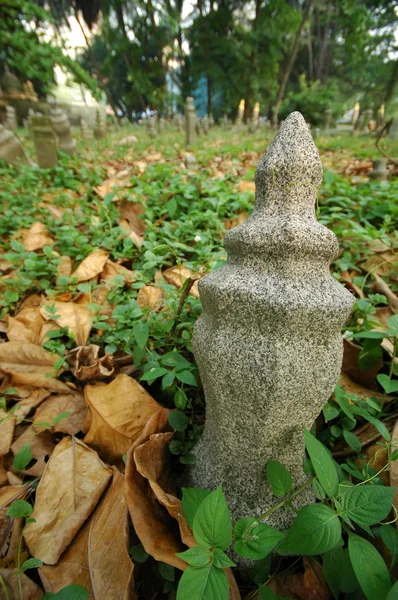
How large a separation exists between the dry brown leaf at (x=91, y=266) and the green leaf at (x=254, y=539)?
144 centimetres

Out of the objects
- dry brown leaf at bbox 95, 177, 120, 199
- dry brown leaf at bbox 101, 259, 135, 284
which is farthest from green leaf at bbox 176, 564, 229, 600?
→ dry brown leaf at bbox 95, 177, 120, 199

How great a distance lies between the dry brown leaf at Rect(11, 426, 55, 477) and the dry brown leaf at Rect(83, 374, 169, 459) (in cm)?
16

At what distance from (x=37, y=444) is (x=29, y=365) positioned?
36 centimetres

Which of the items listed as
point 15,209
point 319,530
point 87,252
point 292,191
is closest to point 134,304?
point 87,252

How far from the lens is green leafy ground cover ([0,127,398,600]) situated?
3.28 feet

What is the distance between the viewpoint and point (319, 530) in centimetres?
61

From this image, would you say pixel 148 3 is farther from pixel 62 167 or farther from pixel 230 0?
pixel 62 167

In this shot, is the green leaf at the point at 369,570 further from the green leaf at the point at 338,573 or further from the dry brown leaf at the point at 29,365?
the dry brown leaf at the point at 29,365

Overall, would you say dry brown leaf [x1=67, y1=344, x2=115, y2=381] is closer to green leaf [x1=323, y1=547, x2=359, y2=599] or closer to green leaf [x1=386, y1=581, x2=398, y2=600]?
green leaf [x1=323, y1=547, x2=359, y2=599]

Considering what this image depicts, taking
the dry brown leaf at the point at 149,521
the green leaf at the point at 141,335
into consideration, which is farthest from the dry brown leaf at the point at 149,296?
the dry brown leaf at the point at 149,521

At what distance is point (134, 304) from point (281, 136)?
89cm

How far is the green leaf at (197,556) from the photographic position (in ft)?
1.92

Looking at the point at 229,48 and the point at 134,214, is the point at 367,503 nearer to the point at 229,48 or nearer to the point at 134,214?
the point at 134,214

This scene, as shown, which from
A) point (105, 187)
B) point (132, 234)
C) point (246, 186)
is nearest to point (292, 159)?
point (132, 234)
